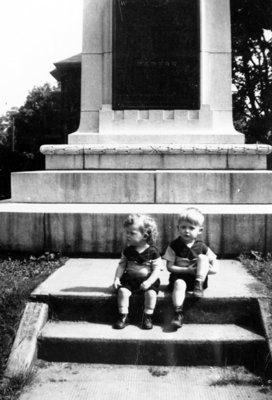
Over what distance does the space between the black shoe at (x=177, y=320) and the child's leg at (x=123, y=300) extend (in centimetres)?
40

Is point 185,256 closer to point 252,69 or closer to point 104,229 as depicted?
point 104,229

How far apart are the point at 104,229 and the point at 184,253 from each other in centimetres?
163

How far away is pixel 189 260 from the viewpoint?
414 centimetres

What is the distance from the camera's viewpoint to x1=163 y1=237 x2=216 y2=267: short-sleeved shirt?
414 cm

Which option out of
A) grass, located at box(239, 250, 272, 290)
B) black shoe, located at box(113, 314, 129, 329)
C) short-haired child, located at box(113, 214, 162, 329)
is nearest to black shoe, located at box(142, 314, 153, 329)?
short-haired child, located at box(113, 214, 162, 329)

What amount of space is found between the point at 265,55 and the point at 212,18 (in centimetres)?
1520

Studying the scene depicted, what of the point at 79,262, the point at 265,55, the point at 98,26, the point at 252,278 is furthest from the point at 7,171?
the point at 252,278

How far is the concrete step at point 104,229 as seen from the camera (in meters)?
5.50

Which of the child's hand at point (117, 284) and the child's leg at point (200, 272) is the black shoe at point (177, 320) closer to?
the child's leg at point (200, 272)

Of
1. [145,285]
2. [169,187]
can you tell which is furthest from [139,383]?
[169,187]

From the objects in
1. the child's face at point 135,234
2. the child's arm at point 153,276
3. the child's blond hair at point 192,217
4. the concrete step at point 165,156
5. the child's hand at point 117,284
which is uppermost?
the concrete step at point 165,156

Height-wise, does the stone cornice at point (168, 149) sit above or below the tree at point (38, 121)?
below

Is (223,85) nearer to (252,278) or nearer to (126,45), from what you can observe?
(126,45)

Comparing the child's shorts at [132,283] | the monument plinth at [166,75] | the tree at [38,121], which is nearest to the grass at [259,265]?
the child's shorts at [132,283]
